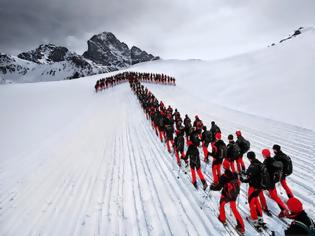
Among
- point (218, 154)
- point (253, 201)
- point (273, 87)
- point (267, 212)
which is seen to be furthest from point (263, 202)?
point (273, 87)

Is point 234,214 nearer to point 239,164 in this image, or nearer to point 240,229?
point 240,229

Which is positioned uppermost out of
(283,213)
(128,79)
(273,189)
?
(128,79)

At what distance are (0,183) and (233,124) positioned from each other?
16.1 m

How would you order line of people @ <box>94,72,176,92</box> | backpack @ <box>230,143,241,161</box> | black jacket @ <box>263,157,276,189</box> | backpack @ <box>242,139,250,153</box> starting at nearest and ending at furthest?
black jacket @ <box>263,157,276,189</box>
backpack @ <box>230,143,241,161</box>
backpack @ <box>242,139,250,153</box>
line of people @ <box>94,72,176,92</box>

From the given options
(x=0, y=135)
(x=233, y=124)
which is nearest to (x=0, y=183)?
(x=0, y=135)

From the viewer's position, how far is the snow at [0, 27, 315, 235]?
7.02m

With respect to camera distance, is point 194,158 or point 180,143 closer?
point 194,158

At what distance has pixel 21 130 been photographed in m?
22.8

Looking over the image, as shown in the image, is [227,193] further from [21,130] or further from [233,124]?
[21,130]

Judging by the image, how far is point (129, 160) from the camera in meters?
12.0

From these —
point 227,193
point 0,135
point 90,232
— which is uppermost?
point 227,193

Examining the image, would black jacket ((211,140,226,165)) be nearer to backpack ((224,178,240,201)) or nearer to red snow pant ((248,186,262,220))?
red snow pant ((248,186,262,220))

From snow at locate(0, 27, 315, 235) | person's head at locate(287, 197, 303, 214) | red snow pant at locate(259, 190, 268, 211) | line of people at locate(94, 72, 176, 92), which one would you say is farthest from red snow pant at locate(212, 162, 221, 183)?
line of people at locate(94, 72, 176, 92)

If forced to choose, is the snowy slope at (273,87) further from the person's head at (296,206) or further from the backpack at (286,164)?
the person's head at (296,206)
